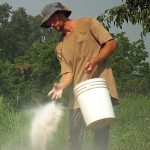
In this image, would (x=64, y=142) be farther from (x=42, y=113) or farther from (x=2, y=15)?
(x=2, y=15)

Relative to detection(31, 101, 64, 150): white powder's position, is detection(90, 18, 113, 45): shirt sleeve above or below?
above

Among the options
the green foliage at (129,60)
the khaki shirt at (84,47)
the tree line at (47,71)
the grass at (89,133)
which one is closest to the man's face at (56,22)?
the khaki shirt at (84,47)

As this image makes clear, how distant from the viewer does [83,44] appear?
3.93 metres

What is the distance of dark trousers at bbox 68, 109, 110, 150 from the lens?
4020mm

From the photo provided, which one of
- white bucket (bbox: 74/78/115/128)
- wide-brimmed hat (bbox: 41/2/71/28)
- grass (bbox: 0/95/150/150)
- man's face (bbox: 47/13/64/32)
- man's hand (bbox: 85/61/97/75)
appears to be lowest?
grass (bbox: 0/95/150/150)

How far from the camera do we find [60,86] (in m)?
3.87

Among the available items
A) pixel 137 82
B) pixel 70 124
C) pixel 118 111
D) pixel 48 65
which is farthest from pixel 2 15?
pixel 70 124

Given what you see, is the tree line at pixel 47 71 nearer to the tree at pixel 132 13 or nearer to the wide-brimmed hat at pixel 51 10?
the tree at pixel 132 13

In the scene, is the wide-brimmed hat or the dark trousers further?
the dark trousers

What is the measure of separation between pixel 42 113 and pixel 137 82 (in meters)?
18.2

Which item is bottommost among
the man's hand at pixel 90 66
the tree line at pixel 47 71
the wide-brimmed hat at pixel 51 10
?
the man's hand at pixel 90 66

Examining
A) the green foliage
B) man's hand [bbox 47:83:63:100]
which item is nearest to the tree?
man's hand [bbox 47:83:63:100]

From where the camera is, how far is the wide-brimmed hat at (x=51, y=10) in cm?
385

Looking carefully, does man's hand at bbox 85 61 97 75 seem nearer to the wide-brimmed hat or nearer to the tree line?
the wide-brimmed hat
